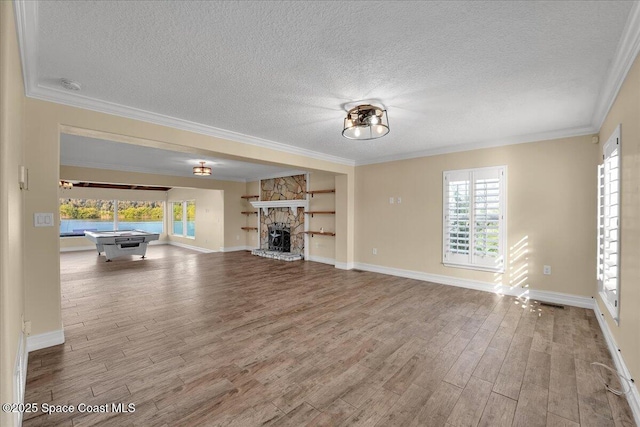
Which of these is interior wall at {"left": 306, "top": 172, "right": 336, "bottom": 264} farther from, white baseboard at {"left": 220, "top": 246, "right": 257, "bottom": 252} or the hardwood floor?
white baseboard at {"left": 220, "top": 246, "right": 257, "bottom": 252}

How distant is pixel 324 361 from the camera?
243 cm

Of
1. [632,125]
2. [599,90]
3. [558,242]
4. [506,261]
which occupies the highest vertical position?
[599,90]

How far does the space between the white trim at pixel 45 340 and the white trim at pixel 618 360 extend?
4721 mm

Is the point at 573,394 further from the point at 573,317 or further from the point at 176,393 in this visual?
the point at 176,393

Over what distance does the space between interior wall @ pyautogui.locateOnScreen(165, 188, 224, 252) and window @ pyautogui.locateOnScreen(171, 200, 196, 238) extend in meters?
0.21

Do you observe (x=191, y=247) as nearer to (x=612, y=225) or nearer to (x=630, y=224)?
(x=612, y=225)

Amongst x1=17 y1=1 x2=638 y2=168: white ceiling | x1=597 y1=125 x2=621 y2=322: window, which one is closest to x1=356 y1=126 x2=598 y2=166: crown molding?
x1=17 y1=1 x2=638 y2=168: white ceiling

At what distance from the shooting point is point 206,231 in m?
10.2

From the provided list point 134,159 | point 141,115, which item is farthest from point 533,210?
point 134,159

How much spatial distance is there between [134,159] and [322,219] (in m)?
4.67

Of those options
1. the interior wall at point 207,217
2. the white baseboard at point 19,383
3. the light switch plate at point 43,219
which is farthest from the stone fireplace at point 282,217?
the white baseboard at point 19,383

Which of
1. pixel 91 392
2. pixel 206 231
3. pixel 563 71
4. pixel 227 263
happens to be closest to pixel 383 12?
pixel 563 71

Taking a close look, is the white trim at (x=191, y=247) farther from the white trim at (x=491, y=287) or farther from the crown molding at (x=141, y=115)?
the white trim at (x=491, y=287)

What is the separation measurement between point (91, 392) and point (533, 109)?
4.97m
